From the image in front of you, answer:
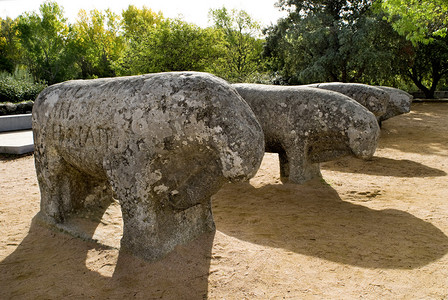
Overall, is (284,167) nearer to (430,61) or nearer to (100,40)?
(430,61)

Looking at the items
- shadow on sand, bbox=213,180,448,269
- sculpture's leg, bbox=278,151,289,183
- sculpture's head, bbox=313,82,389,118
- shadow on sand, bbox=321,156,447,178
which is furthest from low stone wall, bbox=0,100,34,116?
sculpture's head, bbox=313,82,389,118

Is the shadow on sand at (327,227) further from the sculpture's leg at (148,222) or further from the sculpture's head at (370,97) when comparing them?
A: the sculpture's head at (370,97)

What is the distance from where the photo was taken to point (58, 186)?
4156 mm

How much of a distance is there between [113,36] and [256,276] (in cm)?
4100

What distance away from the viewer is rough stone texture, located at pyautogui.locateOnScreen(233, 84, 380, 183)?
525 cm

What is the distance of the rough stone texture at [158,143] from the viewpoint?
2963 millimetres

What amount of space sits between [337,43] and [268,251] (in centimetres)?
1595

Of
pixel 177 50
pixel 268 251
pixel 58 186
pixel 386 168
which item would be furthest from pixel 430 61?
pixel 58 186

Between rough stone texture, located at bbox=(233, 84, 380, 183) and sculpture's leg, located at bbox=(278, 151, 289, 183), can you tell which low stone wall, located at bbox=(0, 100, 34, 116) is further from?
sculpture's leg, located at bbox=(278, 151, 289, 183)

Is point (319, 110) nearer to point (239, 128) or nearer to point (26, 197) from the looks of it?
point (239, 128)

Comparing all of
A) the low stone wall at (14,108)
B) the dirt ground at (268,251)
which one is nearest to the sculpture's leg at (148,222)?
the dirt ground at (268,251)

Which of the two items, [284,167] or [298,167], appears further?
[284,167]

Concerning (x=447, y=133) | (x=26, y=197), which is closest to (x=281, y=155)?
(x=26, y=197)

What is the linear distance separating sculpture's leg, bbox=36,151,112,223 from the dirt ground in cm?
21
